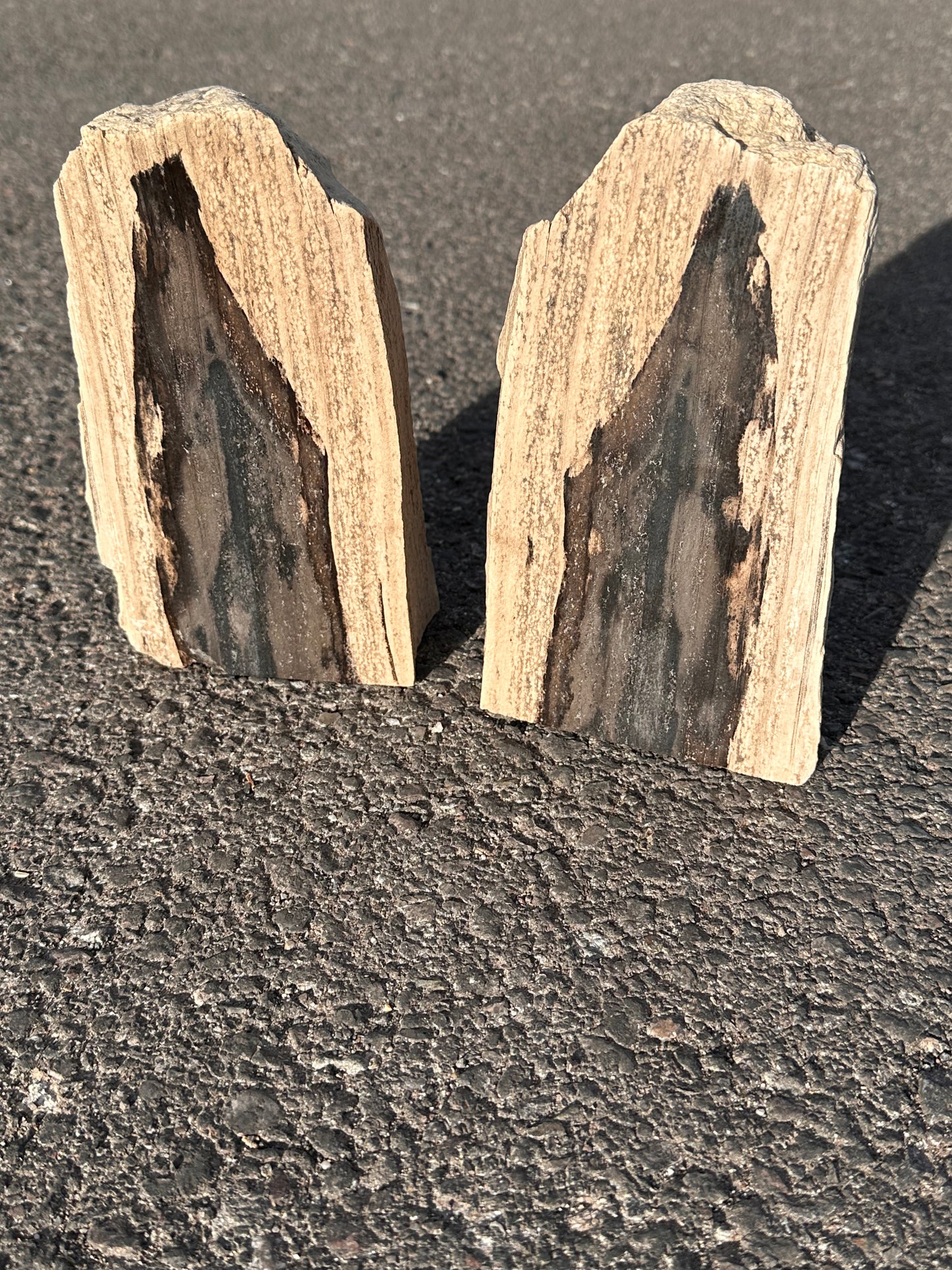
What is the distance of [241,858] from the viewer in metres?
1.85

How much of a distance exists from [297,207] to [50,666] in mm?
980

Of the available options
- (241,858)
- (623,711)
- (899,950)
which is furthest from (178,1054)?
(899,950)

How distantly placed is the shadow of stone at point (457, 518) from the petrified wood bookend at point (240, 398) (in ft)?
0.36

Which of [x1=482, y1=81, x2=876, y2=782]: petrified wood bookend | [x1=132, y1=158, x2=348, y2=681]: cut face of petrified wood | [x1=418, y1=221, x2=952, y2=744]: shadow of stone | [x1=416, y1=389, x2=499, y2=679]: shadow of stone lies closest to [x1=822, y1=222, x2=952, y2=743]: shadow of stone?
[x1=418, y1=221, x2=952, y2=744]: shadow of stone

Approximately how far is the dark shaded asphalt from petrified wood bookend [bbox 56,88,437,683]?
16 centimetres

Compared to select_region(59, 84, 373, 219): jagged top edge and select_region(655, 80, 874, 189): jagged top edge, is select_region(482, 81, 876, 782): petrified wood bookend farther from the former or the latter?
select_region(59, 84, 373, 219): jagged top edge

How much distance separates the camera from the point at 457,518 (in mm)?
2580

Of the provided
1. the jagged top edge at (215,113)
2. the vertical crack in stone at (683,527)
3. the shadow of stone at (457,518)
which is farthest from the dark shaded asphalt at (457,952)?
the jagged top edge at (215,113)

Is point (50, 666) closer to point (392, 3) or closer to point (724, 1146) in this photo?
point (724, 1146)

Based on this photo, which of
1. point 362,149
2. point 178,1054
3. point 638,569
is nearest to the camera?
point 178,1054

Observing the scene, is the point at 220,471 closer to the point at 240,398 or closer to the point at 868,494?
the point at 240,398

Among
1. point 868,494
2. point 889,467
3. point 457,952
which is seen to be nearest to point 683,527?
point 457,952

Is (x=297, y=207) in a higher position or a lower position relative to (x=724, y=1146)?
higher

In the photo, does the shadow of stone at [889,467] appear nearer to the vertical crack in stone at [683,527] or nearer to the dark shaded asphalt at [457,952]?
the dark shaded asphalt at [457,952]
